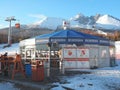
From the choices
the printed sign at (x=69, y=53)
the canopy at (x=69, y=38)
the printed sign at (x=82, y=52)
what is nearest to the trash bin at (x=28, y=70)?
the printed sign at (x=69, y=53)

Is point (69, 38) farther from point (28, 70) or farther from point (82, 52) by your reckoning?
point (28, 70)

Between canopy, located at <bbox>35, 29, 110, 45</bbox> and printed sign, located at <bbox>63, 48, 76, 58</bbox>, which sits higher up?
canopy, located at <bbox>35, 29, 110, 45</bbox>

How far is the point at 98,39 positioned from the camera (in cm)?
2786

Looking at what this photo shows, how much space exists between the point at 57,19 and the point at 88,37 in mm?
139944

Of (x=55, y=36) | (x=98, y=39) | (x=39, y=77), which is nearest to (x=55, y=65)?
(x=55, y=36)

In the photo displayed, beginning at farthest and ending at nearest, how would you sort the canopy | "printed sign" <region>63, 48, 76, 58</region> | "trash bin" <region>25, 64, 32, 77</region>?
the canopy → "printed sign" <region>63, 48, 76, 58</region> → "trash bin" <region>25, 64, 32, 77</region>

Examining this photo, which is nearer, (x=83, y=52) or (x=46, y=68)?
(x=46, y=68)

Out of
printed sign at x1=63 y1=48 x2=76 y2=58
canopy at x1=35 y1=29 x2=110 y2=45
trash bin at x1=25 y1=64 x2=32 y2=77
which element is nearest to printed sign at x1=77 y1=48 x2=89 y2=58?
printed sign at x1=63 y1=48 x2=76 y2=58

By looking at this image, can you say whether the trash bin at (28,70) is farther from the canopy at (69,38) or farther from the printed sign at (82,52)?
the printed sign at (82,52)

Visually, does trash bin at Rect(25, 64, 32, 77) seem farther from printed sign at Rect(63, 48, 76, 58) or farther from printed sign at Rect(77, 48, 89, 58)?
printed sign at Rect(77, 48, 89, 58)

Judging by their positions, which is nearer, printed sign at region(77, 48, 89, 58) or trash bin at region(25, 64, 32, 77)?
trash bin at region(25, 64, 32, 77)

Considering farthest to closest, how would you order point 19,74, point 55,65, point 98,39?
point 98,39 < point 55,65 < point 19,74

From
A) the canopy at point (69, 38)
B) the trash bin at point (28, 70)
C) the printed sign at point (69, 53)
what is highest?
the canopy at point (69, 38)

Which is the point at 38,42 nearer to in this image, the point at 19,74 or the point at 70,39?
the point at 70,39
